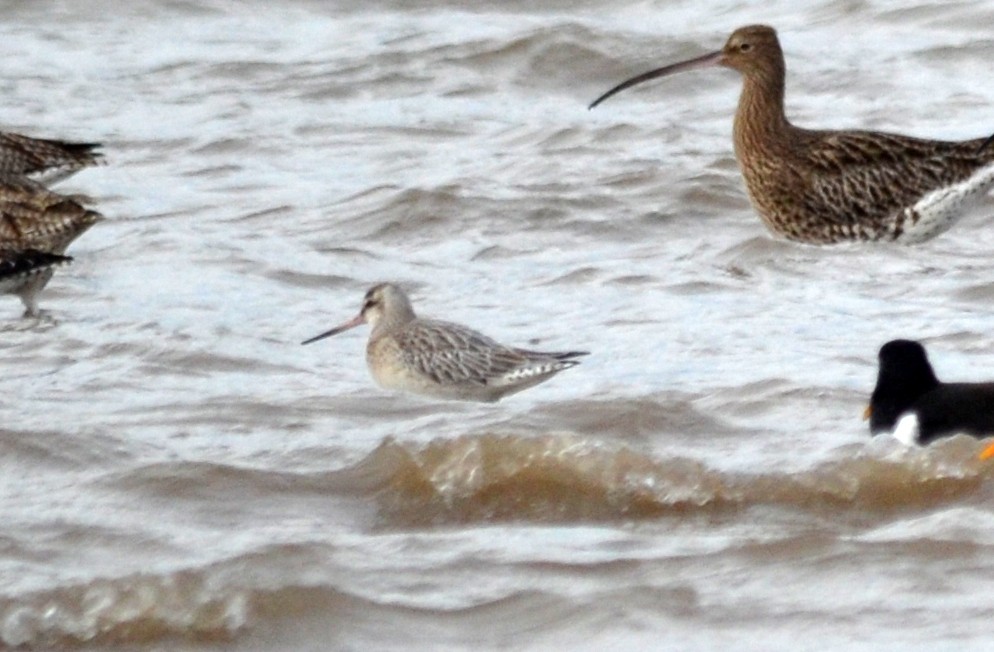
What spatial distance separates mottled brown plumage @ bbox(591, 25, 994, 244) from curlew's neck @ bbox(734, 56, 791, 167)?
4cm

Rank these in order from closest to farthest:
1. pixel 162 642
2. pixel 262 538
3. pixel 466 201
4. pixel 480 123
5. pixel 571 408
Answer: pixel 162 642
pixel 262 538
pixel 571 408
pixel 466 201
pixel 480 123

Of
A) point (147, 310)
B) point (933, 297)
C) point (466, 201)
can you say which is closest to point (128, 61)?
point (466, 201)

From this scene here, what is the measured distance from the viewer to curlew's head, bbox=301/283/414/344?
10.4 metres

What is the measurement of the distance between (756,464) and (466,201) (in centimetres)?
534

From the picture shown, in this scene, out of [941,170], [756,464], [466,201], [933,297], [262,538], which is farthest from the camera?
[466,201]

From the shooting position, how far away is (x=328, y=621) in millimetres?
7250

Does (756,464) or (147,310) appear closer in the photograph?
(756,464)

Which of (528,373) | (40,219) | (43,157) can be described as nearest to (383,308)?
(528,373)

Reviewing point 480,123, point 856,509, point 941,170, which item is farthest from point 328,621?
point 480,123

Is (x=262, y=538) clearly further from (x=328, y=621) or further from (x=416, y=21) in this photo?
(x=416, y=21)

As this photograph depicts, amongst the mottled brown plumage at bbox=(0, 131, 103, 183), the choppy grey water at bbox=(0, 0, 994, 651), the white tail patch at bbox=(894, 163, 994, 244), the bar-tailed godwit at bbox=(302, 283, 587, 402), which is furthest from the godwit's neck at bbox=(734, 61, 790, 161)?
the mottled brown plumage at bbox=(0, 131, 103, 183)

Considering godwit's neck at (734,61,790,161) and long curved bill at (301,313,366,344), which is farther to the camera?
godwit's neck at (734,61,790,161)

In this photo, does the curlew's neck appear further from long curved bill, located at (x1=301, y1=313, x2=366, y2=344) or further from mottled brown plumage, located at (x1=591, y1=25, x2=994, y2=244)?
long curved bill, located at (x1=301, y1=313, x2=366, y2=344)

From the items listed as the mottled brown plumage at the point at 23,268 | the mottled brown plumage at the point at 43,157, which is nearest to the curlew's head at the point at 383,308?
the mottled brown plumage at the point at 23,268
